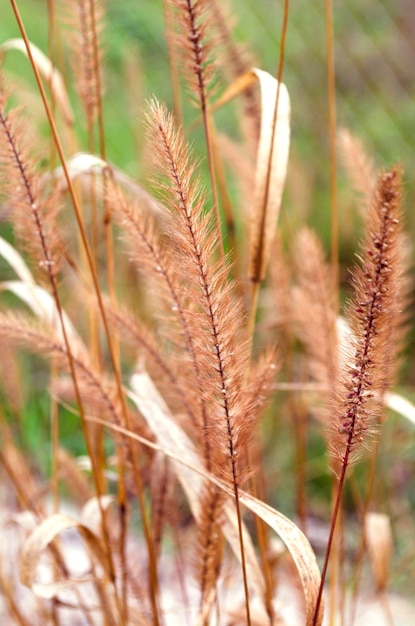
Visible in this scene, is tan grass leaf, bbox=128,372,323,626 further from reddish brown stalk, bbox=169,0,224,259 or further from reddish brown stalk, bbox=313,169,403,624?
reddish brown stalk, bbox=169,0,224,259

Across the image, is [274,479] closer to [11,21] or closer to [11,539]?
[11,539]

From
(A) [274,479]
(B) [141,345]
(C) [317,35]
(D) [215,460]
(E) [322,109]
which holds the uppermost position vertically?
(C) [317,35]

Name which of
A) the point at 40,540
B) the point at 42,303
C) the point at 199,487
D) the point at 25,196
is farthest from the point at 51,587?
the point at 25,196

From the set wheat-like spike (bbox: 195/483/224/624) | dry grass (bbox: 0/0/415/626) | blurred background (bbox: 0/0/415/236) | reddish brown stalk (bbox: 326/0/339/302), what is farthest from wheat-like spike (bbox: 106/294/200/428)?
blurred background (bbox: 0/0/415/236)

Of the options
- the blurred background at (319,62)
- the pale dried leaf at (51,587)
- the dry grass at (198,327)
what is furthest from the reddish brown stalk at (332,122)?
the blurred background at (319,62)

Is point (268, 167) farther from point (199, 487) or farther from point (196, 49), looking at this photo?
point (199, 487)

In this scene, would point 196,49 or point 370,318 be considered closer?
point 370,318

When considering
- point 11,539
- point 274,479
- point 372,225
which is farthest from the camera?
point 11,539

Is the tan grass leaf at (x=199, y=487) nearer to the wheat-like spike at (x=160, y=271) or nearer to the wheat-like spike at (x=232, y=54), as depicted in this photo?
the wheat-like spike at (x=160, y=271)

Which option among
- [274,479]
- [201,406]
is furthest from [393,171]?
[274,479]
